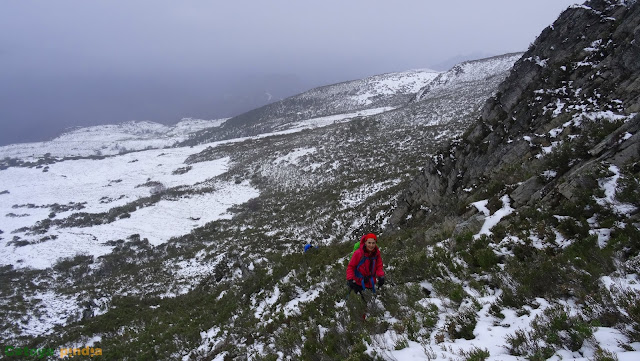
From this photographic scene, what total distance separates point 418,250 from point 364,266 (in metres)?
2.82

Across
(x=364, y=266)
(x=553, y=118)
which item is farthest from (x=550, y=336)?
(x=553, y=118)

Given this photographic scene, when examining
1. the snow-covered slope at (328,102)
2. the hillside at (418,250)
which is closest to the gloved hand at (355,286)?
the hillside at (418,250)

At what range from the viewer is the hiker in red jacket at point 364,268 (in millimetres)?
5785

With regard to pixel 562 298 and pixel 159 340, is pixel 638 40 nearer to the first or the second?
pixel 562 298

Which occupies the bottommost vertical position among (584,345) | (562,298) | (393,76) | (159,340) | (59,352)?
(59,352)

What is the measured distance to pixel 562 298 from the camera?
3.70 metres

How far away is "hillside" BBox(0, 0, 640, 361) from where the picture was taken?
383 cm

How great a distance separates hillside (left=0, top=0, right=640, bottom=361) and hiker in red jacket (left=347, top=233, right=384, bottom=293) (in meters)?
0.29

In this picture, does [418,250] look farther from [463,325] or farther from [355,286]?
[463,325]

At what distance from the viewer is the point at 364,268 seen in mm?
5980

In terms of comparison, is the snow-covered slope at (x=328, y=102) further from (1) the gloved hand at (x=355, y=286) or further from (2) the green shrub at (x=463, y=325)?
(2) the green shrub at (x=463, y=325)

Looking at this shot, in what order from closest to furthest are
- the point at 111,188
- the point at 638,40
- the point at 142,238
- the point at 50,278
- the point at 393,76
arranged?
the point at 638,40
the point at 50,278
the point at 142,238
the point at 111,188
the point at 393,76

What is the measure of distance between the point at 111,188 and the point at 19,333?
129 feet

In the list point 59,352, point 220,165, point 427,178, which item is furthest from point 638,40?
point 220,165
